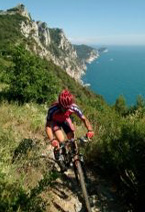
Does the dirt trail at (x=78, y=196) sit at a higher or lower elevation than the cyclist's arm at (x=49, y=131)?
lower

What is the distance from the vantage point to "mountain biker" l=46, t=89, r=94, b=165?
18.9ft

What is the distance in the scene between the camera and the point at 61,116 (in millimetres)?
6473

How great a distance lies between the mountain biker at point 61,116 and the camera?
227 inches

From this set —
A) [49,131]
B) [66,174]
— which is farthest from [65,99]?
[66,174]

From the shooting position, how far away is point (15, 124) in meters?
8.40

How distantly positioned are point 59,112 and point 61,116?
167 mm

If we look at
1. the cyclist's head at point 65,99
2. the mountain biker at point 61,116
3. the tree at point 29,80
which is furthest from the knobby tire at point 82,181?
the tree at point 29,80

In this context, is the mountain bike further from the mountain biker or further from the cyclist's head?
the cyclist's head

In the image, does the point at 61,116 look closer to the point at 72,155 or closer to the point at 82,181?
the point at 72,155

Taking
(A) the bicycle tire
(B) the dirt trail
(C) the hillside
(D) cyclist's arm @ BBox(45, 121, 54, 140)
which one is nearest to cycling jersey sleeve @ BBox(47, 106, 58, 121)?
(D) cyclist's arm @ BBox(45, 121, 54, 140)

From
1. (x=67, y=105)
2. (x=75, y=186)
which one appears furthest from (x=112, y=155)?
(x=67, y=105)

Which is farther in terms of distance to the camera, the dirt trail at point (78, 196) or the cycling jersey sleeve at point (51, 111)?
the cycling jersey sleeve at point (51, 111)

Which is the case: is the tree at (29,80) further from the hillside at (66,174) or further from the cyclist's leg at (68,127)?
the cyclist's leg at (68,127)

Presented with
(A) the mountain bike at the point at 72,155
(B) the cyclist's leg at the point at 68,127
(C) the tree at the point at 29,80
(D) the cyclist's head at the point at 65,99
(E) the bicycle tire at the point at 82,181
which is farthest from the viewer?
(C) the tree at the point at 29,80
